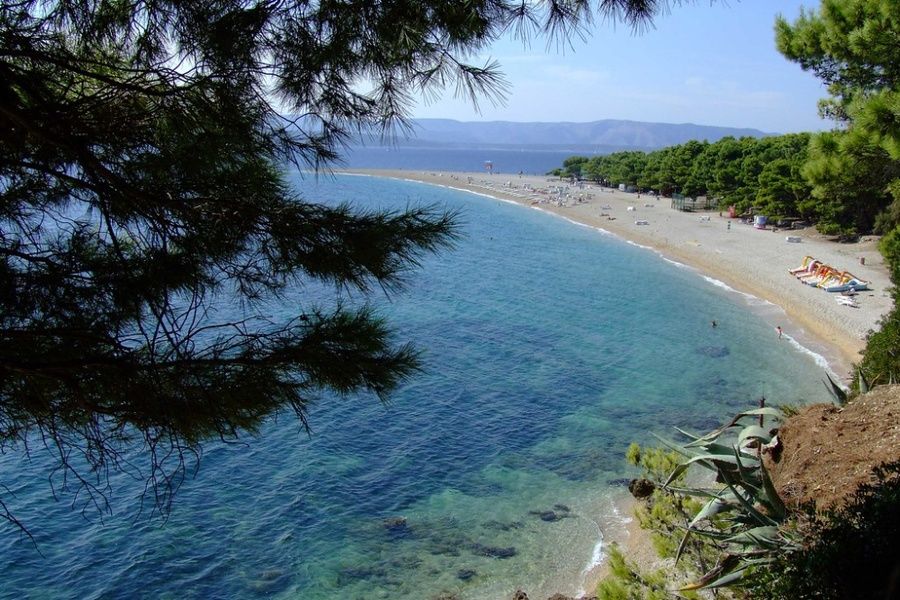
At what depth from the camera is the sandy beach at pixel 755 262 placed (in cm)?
2003

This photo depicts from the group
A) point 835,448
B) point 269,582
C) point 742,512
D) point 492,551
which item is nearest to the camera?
point 835,448

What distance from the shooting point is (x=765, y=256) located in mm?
33219

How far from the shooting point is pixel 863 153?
20.1 feet

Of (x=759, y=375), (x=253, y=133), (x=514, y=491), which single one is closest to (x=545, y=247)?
(x=759, y=375)

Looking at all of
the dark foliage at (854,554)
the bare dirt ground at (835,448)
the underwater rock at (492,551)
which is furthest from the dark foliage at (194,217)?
the underwater rock at (492,551)

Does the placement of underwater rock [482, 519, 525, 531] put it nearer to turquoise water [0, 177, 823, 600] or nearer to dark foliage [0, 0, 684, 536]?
turquoise water [0, 177, 823, 600]

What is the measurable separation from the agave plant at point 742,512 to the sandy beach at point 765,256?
12189 mm

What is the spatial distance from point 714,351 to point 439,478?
39.5ft

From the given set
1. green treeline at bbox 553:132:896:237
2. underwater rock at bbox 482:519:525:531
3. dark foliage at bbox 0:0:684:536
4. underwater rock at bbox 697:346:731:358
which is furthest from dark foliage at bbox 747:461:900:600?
underwater rock at bbox 697:346:731:358

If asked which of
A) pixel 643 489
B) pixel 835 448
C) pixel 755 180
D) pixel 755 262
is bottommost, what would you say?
pixel 643 489

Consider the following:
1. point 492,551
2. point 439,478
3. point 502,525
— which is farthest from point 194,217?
point 439,478

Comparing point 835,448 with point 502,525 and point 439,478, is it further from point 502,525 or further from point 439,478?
point 439,478

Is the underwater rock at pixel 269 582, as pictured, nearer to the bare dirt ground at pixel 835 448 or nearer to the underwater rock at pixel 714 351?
the bare dirt ground at pixel 835 448

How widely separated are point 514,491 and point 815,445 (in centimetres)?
797
